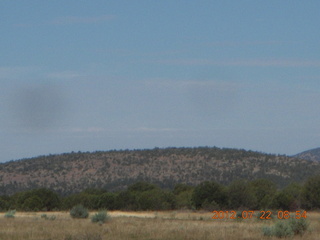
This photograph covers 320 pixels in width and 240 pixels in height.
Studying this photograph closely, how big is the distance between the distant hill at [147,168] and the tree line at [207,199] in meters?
27.5

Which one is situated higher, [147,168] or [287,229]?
[147,168]

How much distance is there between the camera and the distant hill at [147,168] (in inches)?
3499

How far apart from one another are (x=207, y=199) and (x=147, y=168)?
5068 centimetres

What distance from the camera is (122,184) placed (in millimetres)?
87812

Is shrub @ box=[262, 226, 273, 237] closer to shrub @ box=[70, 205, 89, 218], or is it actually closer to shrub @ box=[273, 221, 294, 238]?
shrub @ box=[273, 221, 294, 238]

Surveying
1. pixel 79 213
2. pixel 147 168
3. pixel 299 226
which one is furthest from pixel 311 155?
pixel 299 226

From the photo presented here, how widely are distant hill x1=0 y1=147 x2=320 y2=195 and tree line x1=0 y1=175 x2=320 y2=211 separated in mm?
27511

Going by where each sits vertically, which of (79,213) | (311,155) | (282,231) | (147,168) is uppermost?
(311,155)

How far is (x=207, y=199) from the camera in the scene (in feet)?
165

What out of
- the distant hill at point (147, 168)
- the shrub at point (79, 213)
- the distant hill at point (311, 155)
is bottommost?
the shrub at point (79, 213)

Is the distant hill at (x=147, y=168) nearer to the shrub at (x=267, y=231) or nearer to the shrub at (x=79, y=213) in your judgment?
the shrub at (x=79, y=213)

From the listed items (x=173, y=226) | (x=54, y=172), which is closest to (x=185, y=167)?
(x=54, y=172)

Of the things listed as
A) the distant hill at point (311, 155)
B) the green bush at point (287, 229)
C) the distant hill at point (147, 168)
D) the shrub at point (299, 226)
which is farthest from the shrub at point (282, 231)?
the distant hill at point (311, 155)

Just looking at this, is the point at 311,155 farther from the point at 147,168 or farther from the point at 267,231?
the point at 267,231
